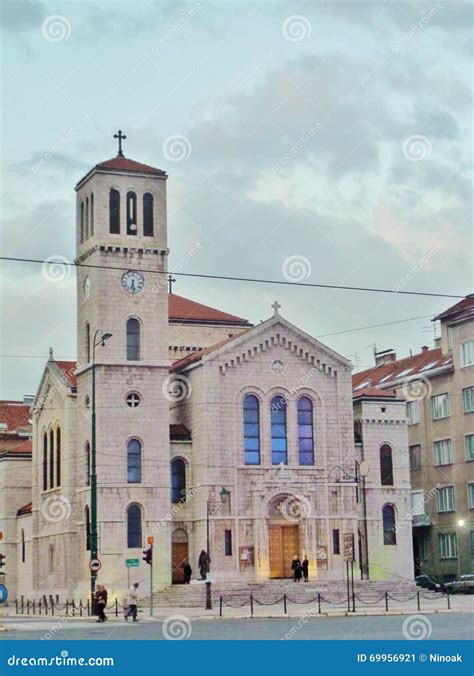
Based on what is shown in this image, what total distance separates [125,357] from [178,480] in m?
7.14

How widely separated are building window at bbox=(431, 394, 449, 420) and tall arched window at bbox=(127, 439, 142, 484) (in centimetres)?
2148

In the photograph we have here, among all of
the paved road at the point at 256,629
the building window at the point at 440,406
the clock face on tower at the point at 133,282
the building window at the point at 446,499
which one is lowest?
the paved road at the point at 256,629

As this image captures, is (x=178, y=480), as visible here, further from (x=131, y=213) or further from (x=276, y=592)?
(x=131, y=213)

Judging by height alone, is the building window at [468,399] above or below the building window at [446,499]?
above

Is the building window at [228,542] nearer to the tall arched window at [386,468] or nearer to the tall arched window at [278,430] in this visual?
the tall arched window at [278,430]

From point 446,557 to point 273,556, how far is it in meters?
15.2

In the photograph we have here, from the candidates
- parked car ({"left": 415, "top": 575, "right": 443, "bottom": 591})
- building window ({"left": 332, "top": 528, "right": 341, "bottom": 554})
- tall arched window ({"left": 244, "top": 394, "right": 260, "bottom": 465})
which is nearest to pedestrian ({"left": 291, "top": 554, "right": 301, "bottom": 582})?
building window ({"left": 332, "top": 528, "right": 341, "bottom": 554})

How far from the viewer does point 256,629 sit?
125 feet

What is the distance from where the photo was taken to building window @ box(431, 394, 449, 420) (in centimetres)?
7651

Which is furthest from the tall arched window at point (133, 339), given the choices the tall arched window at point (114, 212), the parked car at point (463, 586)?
the parked car at point (463, 586)

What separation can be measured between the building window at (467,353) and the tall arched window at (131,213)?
21.5 m

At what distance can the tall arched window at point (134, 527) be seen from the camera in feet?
207

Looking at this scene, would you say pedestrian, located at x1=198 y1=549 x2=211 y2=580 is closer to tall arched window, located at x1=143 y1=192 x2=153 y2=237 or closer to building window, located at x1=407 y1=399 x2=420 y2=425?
tall arched window, located at x1=143 y1=192 x2=153 y2=237
